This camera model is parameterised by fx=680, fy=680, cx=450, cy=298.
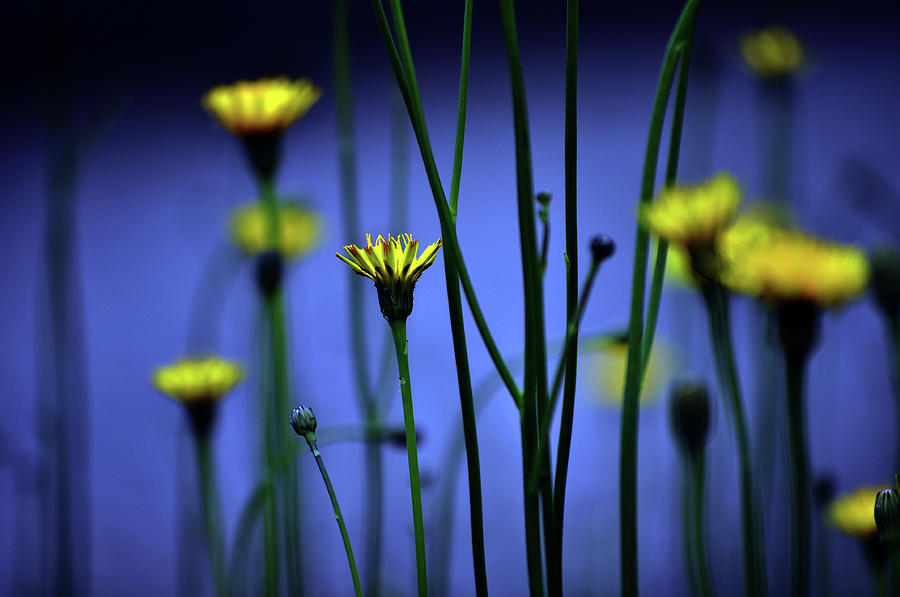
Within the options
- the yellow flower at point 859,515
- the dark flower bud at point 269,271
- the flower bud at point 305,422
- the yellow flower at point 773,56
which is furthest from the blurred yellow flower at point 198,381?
the yellow flower at point 773,56

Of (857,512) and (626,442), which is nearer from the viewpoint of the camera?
(626,442)

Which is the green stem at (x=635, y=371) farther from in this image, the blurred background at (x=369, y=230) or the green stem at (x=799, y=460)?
the blurred background at (x=369, y=230)

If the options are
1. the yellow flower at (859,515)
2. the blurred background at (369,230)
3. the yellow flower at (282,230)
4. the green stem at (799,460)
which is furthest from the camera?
the blurred background at (369,230)

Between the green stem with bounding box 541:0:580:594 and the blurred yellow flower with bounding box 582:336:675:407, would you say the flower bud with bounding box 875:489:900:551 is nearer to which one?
the green stem with bounding box 541:0:580:594

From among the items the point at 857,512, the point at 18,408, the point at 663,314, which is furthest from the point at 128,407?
the point at 857,512

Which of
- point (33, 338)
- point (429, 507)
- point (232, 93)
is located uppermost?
point (232, 93)

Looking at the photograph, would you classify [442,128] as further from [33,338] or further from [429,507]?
[33,338]

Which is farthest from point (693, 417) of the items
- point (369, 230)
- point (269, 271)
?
point (369, 230)
